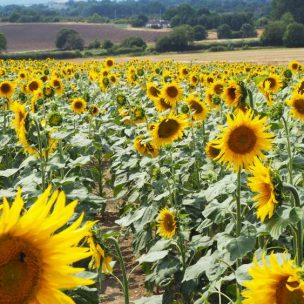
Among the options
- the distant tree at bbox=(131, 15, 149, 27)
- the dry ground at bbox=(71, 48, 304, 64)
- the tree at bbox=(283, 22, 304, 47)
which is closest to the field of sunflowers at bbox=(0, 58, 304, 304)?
the dry ground at bbox=(71, 48, 304, 64)

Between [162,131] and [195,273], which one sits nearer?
[195,273]

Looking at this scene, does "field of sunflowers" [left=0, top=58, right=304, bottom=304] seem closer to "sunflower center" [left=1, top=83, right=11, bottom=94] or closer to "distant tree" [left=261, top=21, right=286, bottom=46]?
"sunflower center" [left=1, top=83, right=11, bottom=94]

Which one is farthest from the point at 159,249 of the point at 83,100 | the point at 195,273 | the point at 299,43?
the point at 299,43

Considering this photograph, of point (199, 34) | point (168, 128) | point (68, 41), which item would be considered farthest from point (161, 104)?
point (199, 34)

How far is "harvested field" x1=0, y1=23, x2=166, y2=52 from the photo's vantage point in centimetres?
5491

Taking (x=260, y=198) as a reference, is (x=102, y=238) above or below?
below

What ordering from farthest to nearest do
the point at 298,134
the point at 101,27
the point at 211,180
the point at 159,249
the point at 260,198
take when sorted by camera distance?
1. the point at 101,27
2. the point at 298,134
3. the point at 211,180
4. the point at 159,249
5. the point at 260,198

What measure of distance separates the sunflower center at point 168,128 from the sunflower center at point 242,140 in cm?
165

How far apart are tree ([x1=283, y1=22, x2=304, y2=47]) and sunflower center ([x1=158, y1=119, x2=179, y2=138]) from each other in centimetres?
4960

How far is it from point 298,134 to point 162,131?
4.28 feet

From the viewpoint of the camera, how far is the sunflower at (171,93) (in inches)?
264

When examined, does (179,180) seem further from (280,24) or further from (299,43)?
(280,24)

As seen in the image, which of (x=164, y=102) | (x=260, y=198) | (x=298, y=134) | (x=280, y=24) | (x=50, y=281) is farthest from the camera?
(x=280, y=24)

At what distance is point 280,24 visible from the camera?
58188 mm
